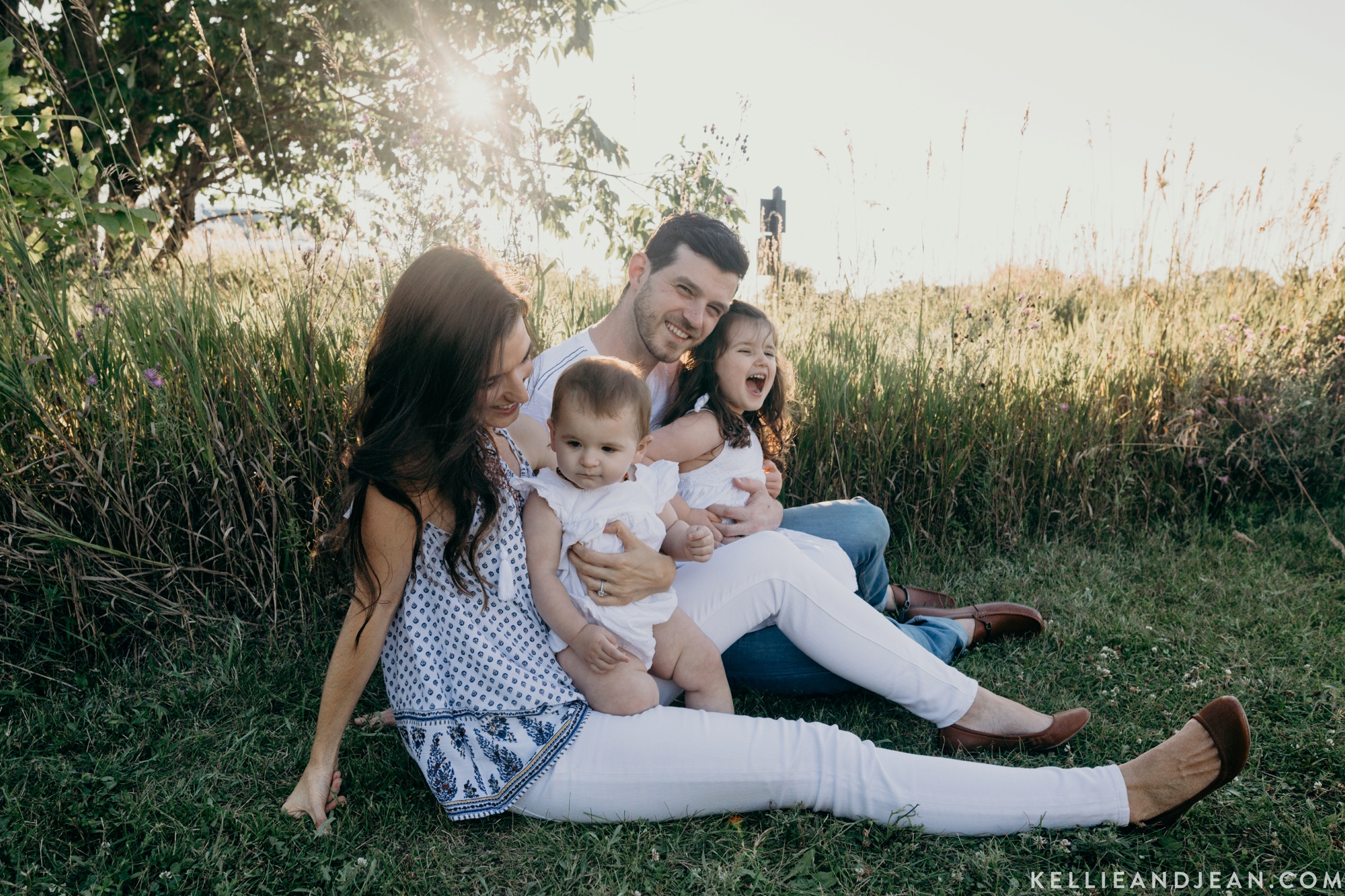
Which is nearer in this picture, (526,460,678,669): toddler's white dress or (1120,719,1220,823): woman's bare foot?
(1120,719,1220,823): woman's bare foot

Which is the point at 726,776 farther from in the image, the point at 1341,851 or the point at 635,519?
the point at 1341,851

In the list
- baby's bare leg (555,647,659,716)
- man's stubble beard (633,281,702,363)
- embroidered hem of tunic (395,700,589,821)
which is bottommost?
embroidered hem of tunic (395,700,589,821)

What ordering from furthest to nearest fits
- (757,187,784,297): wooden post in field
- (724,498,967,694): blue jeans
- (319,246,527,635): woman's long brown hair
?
(757,187,784,297): wooden post in field < (724,498,967,694): blue jeans < (319,246,527,635): woman's long brown hair

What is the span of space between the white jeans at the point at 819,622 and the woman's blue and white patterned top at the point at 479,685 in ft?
1.44

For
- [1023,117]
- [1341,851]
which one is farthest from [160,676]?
[1023,117]

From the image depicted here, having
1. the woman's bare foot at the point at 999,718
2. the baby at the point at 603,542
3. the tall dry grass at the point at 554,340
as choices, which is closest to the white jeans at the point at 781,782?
the baby at the point at 603,542

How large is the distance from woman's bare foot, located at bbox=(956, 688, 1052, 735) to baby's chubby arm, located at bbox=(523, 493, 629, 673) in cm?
102

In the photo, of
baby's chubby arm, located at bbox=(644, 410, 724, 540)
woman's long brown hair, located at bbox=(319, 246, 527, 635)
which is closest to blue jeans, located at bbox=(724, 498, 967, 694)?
baby's chubby arm, located at bbox=(644, 410, 724, 540)

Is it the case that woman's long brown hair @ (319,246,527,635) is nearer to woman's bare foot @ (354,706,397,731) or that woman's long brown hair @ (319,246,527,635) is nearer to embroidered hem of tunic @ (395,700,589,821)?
embroidered hem of tunic @ (395,700,589,821)

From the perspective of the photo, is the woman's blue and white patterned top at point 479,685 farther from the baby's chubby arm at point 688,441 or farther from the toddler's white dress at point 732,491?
the toddler's white dress at point 732,491

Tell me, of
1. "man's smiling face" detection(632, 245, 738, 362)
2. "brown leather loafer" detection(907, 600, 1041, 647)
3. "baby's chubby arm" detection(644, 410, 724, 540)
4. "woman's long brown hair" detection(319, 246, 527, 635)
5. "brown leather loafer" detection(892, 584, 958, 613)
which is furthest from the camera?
"brown leather loafer" detection(892, 584, 958, 613)

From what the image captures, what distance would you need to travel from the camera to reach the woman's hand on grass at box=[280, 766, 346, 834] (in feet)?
6.22

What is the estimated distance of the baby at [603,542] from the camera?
1.87 m

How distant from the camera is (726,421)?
103 inches
